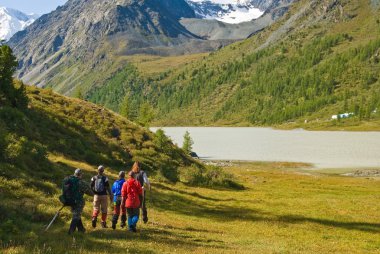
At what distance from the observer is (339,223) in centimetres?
3731

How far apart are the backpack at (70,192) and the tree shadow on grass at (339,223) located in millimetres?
22316

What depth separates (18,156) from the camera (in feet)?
113

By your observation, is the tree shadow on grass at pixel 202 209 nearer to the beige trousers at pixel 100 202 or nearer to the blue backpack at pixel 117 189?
the blue backpack at pixel 117 189

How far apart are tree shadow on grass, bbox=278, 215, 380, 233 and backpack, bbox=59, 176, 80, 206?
2232 centimetres

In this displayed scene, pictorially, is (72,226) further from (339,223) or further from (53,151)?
(53,151)

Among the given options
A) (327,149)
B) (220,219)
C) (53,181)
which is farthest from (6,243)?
(327,149)

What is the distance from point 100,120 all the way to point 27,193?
40.2 metres

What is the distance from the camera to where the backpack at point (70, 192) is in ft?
68.5

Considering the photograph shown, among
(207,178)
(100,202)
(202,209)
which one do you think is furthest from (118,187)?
(207,178)

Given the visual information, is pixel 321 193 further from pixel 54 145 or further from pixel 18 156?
pixel 18 156

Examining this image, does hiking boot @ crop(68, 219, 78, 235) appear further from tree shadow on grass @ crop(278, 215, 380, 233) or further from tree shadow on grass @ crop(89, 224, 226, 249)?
tree shadow on grass @ crop(278, 215, 380, 233)

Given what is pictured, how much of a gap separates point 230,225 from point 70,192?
16.7 meters

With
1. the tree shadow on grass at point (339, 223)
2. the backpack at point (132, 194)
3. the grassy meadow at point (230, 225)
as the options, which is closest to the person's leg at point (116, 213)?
the grassy meadow at point (230, 225)

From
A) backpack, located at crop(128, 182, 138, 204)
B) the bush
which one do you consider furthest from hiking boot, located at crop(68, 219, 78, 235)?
the bush
